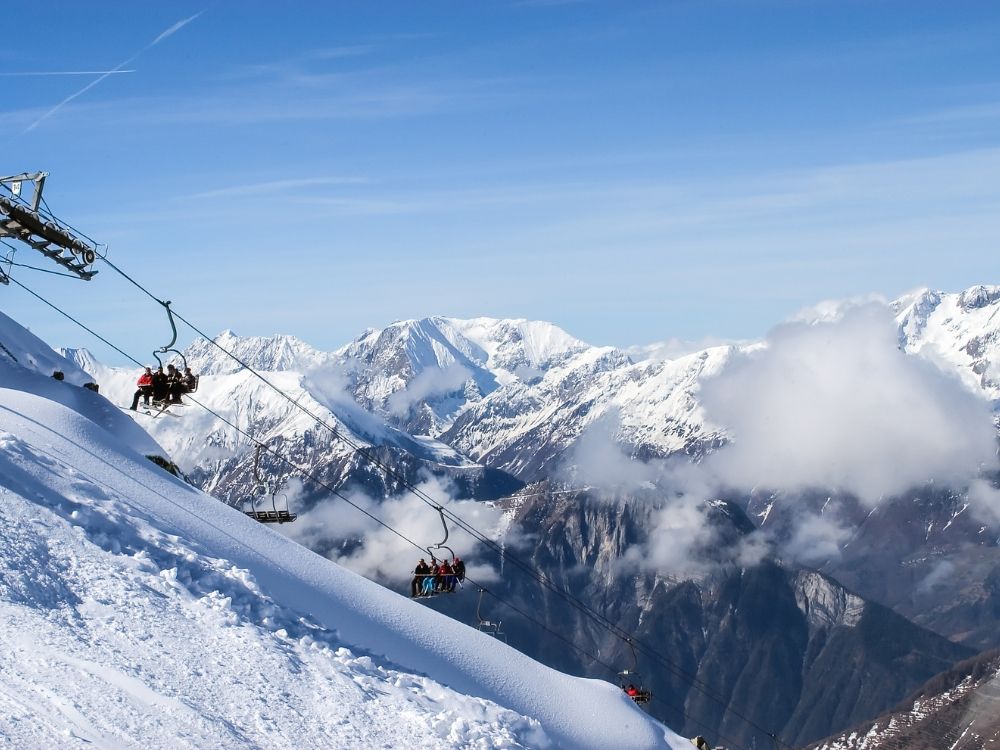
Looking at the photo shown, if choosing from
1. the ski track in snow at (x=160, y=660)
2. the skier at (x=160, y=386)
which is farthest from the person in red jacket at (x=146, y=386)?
the ski track in snow at (x=160, y=660)

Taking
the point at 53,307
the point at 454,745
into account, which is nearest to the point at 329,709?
the point at 454,745

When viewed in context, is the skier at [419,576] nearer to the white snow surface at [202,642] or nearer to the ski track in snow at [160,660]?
the white snow surface at [202,642]

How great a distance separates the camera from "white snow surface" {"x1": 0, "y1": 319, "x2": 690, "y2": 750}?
3584cm

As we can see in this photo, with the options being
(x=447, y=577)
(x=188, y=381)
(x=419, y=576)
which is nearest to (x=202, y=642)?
(x=188, y=381)

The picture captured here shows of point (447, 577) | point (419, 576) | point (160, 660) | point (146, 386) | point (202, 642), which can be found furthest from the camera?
point (419, 576)

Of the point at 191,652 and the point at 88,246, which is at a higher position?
the point at 88,246

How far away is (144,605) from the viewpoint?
141ft

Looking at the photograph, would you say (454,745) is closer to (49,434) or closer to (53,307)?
(49,434)

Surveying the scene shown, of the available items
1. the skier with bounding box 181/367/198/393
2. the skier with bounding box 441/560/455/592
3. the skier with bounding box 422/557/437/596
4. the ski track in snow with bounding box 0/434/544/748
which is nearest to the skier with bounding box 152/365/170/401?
the skier with bounding box 181/367/198/393

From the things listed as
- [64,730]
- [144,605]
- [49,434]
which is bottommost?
[64,730]

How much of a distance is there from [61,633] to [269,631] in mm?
9276

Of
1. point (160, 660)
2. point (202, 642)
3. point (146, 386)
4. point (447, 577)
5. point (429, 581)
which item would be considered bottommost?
point (160, 660)

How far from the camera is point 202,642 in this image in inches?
1655

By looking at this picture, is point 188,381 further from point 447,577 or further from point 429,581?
point 447,577
